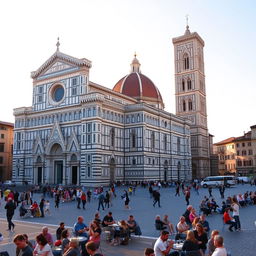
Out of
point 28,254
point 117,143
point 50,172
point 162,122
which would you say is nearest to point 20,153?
point 50,172

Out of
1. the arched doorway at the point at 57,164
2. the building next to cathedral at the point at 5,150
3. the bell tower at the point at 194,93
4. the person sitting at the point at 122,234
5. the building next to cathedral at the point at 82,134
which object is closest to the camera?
the person sitting at the point at 122,234

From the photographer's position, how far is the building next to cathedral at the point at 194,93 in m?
84.7

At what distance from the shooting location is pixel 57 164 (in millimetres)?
58562

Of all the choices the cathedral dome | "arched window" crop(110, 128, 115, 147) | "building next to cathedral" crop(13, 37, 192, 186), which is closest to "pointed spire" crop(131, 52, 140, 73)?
the cathedral dome

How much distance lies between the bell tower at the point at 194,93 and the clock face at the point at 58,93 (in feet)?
126

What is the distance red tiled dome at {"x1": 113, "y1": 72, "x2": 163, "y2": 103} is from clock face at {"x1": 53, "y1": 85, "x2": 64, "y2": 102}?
19.2m

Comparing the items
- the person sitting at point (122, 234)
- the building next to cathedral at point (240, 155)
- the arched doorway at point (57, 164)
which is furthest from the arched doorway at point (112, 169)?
the building next to cathedral at point (240, 155)

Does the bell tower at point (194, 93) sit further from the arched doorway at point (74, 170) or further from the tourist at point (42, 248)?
the tourist at point (42, 248)

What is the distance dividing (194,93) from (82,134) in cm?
4219

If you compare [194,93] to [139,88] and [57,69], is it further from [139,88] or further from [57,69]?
[57,69]

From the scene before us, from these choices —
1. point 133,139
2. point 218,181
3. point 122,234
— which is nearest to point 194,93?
point 133,139

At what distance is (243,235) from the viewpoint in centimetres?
1391

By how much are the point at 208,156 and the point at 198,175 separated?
310 inches

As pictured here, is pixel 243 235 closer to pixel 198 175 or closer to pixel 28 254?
pixel 28 254
